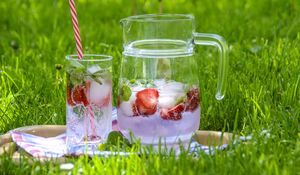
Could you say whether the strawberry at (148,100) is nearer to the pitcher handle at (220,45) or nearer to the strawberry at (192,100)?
the strawberry at (192,100)

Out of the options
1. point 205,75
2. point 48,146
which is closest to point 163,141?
point 48,146

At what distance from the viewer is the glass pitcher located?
1.85 m

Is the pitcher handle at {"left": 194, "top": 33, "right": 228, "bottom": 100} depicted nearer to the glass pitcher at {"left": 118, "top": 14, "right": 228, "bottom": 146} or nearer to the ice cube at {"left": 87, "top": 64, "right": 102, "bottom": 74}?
the glass pitcher at {"left": 118, "top": 14, "right": 228, "bottom": 146}

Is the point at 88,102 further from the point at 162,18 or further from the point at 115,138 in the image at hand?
the point at 162,18

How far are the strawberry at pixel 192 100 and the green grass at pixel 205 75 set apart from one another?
0.11 metres

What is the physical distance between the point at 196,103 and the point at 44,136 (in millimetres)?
470

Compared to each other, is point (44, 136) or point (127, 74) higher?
point (127, 74)

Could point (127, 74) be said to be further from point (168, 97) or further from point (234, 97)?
point (234, 97)

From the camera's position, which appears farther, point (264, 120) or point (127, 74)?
point (264, 120)

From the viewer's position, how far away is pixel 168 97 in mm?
1844

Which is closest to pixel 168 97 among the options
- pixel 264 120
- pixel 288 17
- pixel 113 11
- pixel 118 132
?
pixel 118 132

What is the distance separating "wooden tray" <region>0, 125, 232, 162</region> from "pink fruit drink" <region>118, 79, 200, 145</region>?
0.31 feet

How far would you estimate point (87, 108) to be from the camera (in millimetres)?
1875

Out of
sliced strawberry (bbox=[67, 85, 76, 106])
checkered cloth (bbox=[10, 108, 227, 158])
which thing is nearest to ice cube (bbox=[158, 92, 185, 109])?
checkered cloth (bbox=[10, 108, 227, 158])
